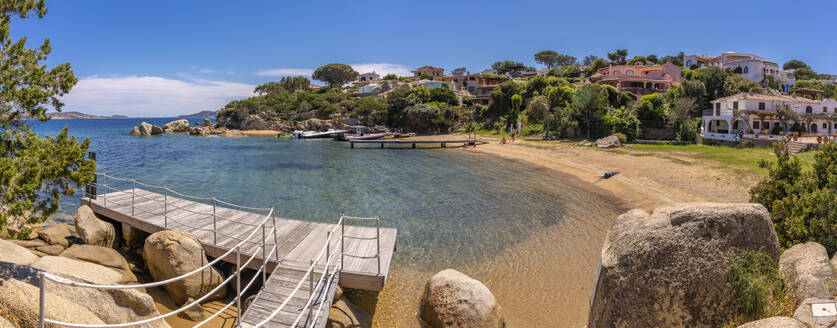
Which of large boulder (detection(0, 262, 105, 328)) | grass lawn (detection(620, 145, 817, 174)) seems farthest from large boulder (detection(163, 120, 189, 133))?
large boulder (detection(0, 262, 105, 328))

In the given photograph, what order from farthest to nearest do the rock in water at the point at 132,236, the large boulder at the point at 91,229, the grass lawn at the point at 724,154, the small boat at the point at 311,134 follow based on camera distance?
the small boat at the point at 311,134, the grass lawn at the point at 724,154, the rock in water at the point at 132,236, the large boulder at the point at 91,229

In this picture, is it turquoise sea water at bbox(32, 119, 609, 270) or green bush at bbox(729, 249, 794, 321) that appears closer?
green bush at bbox(729, 249, 794, 321)

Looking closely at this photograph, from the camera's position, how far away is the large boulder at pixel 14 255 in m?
8.30

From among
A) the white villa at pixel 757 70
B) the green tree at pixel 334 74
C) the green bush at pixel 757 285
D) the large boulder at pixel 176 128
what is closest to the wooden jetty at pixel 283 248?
the green bush at pixel 757 285

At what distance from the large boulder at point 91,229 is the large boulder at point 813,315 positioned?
1656 cm

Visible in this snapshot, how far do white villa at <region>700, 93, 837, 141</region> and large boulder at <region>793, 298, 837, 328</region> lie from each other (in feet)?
140

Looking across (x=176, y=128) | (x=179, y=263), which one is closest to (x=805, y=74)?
(x=179, y=263)

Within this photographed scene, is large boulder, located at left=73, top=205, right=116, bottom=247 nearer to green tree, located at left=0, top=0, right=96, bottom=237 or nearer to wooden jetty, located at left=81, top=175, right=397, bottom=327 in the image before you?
wooden jetty, located at left=81, top=175, right=397, bottom=327

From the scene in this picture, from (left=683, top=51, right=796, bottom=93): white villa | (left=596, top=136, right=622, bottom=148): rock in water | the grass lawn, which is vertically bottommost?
the grass lawn

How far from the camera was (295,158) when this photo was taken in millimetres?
44219

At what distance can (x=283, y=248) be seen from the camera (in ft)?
34.3

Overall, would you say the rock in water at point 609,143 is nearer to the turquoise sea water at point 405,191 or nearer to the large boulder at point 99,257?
the turquoise sea water at point 405,191

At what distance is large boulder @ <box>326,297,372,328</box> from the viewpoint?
8490mm

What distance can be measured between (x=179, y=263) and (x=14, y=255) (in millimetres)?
3456
